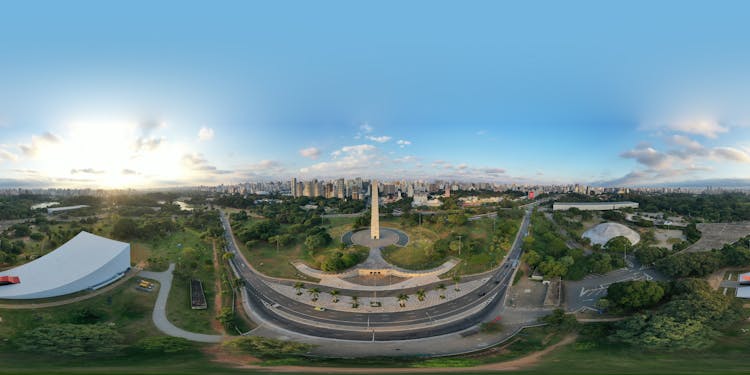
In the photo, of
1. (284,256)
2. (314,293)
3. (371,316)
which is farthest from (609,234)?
(284,256)

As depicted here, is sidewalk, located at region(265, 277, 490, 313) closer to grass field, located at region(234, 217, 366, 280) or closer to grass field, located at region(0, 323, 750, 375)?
grass field, located at region(234, 217, 366, 280)

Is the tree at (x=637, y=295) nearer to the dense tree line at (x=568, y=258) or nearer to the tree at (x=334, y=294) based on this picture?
the dense tree line at (x=568, y=258)

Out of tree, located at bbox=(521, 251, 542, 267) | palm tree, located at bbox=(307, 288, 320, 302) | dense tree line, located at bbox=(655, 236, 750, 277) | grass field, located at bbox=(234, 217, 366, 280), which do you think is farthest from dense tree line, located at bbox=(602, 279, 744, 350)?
grass field, located at bbox=(234, 217, 366, 280)

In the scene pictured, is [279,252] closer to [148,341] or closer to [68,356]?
[148,341]

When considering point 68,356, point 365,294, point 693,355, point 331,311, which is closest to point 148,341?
point 68,356

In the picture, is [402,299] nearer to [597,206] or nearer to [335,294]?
[335,294]

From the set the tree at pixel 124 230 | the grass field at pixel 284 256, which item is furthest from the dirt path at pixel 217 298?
the tree at pixel 124 230
